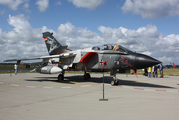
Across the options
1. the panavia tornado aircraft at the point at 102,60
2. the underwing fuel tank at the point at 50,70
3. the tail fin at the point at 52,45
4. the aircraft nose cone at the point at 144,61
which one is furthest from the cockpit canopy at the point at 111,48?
the tail fin at the point at 52,45

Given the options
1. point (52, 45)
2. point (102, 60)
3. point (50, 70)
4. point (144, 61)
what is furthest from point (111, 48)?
point (52, 45)

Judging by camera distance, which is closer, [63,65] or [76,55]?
[76,55]

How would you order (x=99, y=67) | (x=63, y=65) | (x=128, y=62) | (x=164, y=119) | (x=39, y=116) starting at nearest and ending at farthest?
(x=164, y=119) < (x=39, y=116) < (x=128, y=62) < (x=99, y=67) < (x=63, y=65)

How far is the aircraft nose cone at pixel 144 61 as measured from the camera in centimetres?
877

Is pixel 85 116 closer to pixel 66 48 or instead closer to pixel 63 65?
pixel 63 65

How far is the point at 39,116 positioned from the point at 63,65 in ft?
31.7

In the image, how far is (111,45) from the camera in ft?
35.7

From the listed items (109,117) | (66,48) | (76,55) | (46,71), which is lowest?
(109,117)

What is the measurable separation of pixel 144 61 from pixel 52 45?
10.7 metres

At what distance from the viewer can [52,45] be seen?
16547mm

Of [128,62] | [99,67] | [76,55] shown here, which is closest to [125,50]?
[128,62]

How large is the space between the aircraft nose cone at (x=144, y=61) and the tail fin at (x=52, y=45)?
28.9ft

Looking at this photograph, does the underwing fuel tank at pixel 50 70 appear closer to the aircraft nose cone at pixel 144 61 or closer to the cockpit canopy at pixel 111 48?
the cockpit canopy at pixel 111 48

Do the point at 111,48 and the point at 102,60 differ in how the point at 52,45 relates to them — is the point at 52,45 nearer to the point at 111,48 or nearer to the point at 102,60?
the point at 102,60
